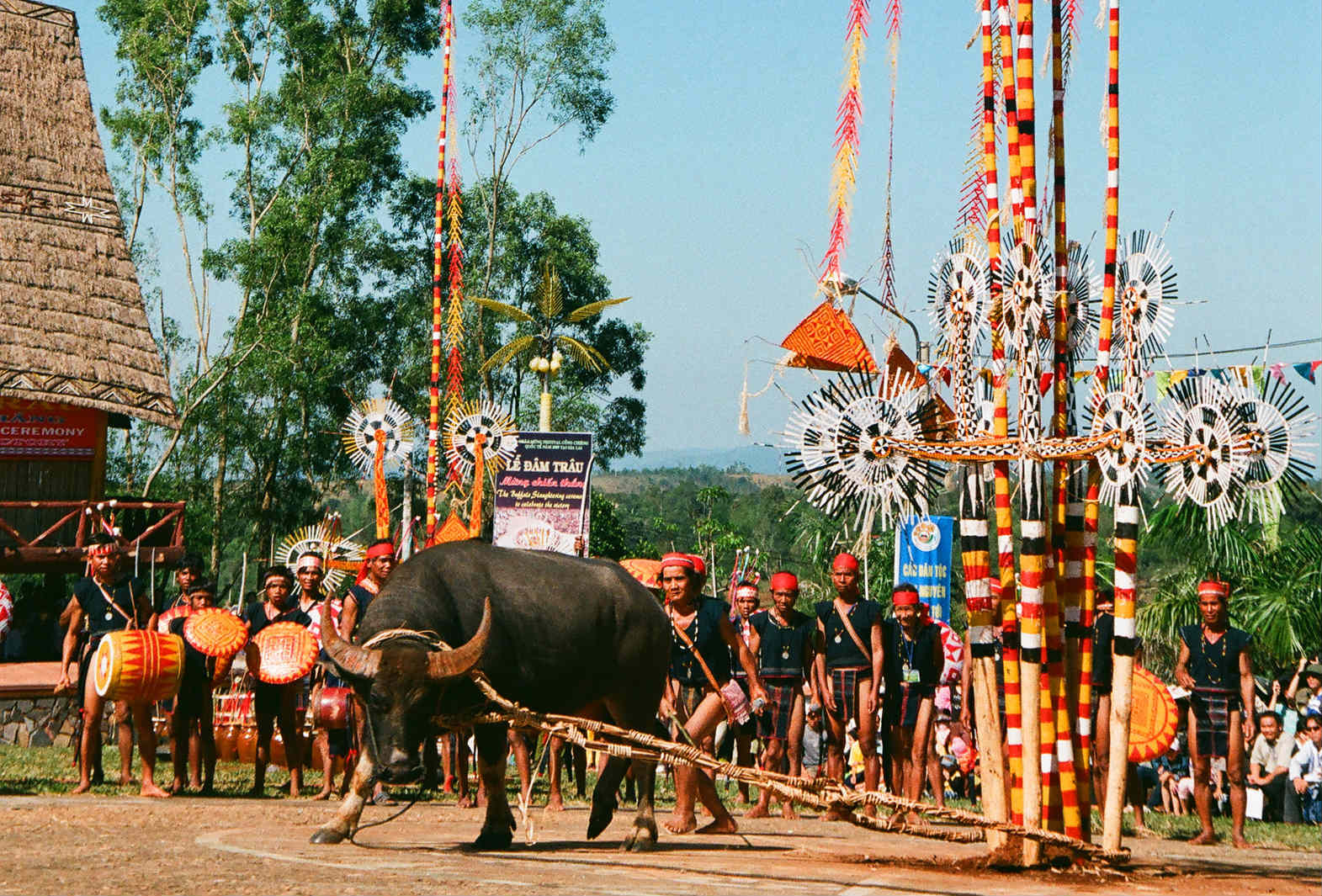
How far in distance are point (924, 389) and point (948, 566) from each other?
46.2 ft

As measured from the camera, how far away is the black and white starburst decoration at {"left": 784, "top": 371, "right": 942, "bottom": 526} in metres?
9.42

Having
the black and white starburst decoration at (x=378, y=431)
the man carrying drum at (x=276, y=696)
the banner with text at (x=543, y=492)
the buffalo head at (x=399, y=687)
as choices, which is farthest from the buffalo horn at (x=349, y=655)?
the banner with text at (x=543, y=492)

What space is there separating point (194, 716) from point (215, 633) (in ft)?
2.50

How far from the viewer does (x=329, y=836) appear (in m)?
9.83

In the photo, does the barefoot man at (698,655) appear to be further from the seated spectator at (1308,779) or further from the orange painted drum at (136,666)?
the seated spectator at (1308,779)

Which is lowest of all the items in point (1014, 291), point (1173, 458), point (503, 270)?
point (1173, 458)

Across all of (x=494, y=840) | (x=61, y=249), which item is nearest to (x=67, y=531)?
(x=61, y=249)

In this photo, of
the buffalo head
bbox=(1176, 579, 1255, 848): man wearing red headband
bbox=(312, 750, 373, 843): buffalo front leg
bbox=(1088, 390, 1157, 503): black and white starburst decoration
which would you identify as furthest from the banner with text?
bbox=(1088, 390, 1157, 503): black and white starburst decoration

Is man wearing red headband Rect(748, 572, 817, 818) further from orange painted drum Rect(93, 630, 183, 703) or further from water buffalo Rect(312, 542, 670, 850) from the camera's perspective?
orange painted drum Rect(93, 630, 183, 703)

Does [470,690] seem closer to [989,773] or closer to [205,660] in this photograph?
[989,773]

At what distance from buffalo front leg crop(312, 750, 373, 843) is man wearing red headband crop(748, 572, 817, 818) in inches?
196

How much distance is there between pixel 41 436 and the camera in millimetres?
29094

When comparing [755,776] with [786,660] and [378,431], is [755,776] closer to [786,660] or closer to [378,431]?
[786,660]

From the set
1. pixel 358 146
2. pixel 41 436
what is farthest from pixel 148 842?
pixel 358 146
